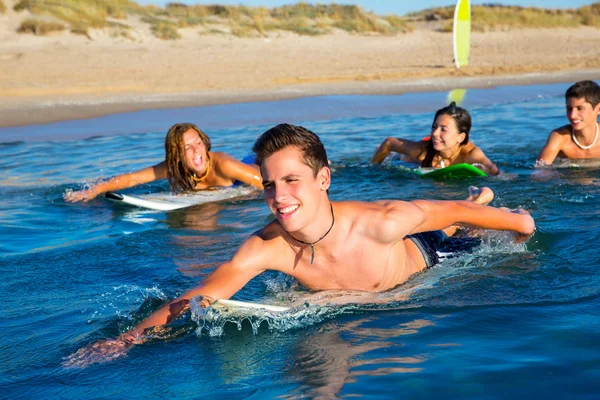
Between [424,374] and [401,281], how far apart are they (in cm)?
111

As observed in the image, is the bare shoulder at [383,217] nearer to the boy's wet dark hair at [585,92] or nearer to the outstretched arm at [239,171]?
Answer: the outstretched arm at [239,171]

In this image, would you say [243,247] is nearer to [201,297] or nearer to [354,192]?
[201,297]

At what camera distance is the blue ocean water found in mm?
3369

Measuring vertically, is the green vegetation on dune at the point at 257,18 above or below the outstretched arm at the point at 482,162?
above

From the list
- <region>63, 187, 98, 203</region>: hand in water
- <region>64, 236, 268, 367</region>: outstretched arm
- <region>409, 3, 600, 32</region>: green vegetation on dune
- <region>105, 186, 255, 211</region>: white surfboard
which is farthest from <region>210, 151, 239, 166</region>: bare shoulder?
<region>409, 3, 600, 32</region>: green vegetation on dune

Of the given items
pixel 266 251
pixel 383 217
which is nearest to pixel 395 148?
pixel 383 217

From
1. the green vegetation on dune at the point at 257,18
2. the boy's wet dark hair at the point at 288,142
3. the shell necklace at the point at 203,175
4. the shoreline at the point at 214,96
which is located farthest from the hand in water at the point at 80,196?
the green vegetation on dune at the point at 257,18

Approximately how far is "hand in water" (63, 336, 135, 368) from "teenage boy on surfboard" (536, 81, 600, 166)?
5717mm

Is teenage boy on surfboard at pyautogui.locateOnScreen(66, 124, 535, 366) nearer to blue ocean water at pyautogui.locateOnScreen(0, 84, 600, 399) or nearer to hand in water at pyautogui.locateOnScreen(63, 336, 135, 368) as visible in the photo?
hand in water at pyautogui.locateOnScreen(63, 336, 135, 368)

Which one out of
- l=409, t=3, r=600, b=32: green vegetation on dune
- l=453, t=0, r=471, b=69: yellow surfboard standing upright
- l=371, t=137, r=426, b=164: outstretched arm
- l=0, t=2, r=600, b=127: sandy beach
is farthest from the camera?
l=409, t=3, r=600, b=32: green vegetation on dune

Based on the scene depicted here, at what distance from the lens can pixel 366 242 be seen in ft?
13.3

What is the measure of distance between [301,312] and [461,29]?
1512 centimetres

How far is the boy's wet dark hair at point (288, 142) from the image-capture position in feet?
11.7

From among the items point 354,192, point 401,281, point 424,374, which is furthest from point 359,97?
point 424,374
